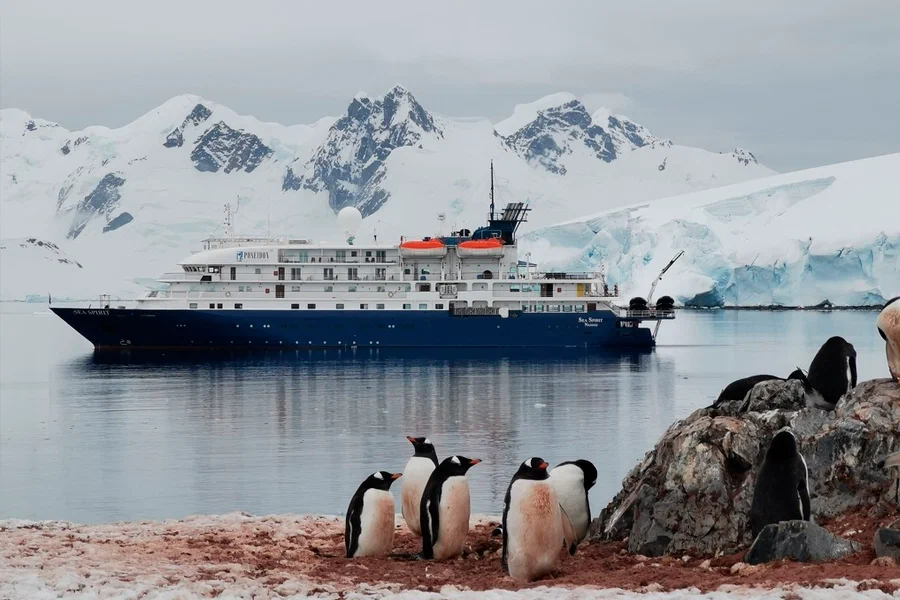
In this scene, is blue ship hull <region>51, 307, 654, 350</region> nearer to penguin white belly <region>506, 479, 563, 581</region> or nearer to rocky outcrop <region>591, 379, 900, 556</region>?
rocky outcrop <region>591, 379, 900, 556</region>

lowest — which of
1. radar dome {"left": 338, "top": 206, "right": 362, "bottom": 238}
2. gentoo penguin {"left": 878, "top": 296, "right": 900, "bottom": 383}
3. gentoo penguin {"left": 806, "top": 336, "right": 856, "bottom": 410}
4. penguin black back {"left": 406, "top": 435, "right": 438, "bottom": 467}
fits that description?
penguin black back {"left": 406, "top": 435, "right": 438, "bottom": 467}

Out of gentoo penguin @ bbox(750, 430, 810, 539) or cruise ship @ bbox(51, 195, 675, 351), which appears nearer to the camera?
gentoo penguin @ bbox(750, 430, 810, 539)

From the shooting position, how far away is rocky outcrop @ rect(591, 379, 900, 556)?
8.65m

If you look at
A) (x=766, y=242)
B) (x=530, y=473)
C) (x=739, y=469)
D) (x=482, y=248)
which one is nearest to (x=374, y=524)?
(x=530, y=473)

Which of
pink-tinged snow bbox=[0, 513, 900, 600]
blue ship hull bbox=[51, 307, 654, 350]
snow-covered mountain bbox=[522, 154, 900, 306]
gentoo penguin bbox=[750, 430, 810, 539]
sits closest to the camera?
pink-tinged snow bbox=[0, 513, 900, 600]

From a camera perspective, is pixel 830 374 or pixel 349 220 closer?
pixel 830 374

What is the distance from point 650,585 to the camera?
7703mm

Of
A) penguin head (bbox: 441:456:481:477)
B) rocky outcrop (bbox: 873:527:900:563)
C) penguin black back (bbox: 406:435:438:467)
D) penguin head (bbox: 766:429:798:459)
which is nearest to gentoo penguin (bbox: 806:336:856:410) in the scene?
penguin head (bbox: 766:429:798:459)

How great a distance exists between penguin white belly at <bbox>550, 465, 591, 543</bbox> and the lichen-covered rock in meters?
2.16

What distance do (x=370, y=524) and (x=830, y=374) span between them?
3.90 m

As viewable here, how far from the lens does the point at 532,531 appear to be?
849cm

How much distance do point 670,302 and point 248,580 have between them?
4480 cm

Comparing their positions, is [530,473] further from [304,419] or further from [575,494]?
[304,419]

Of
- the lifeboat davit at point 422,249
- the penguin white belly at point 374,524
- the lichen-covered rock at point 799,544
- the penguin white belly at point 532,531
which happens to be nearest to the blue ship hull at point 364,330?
the lifeboat davit at point 422,249
